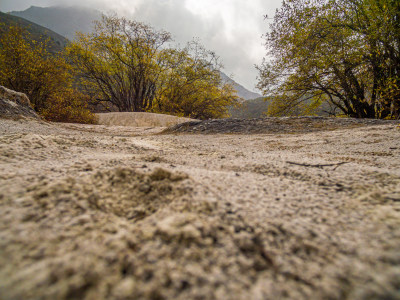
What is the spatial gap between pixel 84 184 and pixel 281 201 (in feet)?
2.15

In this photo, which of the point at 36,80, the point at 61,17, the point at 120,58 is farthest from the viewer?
the point at 61,17

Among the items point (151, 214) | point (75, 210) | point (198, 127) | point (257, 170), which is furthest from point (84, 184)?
point (198, 127)

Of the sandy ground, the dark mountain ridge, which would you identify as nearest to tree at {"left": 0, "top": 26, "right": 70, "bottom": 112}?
the sandy ground

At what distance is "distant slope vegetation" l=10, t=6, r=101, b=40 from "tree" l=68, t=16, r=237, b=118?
2283 inches

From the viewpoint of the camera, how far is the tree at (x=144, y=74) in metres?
9.55

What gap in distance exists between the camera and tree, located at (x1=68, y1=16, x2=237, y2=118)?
9.55 meters

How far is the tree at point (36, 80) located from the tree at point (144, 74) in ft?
9.15

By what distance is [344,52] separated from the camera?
5.62m

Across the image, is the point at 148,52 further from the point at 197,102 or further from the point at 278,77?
the point at 278,77

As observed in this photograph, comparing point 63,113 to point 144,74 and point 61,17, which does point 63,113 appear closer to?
point 144,74

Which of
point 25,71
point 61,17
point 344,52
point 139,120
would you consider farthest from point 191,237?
point 61,17

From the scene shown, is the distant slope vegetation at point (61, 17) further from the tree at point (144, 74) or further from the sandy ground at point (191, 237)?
the sandy ground at point (191, 237)

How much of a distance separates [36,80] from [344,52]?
10243 millimetres

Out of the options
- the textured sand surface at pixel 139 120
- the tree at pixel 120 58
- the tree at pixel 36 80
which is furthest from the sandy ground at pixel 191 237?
the tree at pixel 120 58
